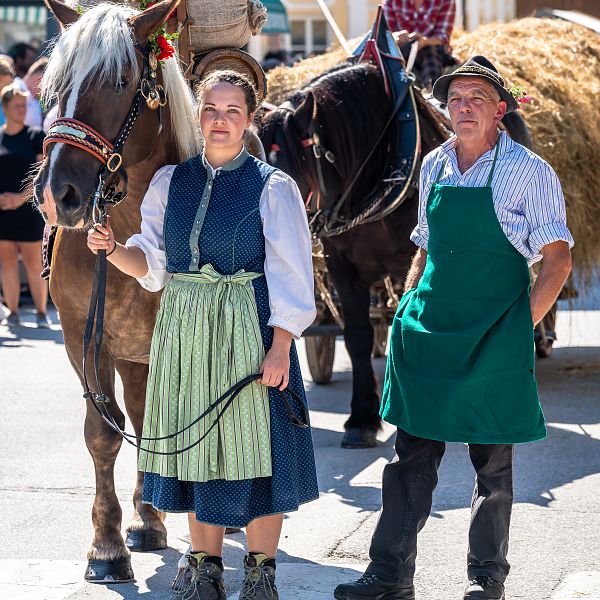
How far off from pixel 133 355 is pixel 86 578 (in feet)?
2.76

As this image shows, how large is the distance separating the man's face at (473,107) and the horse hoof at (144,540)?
6.71ft

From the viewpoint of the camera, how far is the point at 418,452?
13.7 feet

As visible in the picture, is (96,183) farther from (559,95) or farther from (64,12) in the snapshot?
(559,95)

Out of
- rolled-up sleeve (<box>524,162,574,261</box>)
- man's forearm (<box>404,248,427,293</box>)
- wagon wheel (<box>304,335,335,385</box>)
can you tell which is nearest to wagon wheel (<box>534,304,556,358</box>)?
wagon wheel (<box>304,335,335,385</box>)

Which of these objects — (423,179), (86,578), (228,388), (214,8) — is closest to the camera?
(228,388)

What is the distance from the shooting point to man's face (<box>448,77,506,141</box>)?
4.05 metres

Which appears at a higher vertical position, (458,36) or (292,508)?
(458,36)

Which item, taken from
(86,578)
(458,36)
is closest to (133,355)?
(86,578)

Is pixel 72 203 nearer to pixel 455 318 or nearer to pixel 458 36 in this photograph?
pixel 455 318

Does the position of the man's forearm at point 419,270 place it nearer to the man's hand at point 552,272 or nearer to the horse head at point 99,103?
the man's hand at point 552,272

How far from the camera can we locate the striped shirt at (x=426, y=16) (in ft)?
26.8

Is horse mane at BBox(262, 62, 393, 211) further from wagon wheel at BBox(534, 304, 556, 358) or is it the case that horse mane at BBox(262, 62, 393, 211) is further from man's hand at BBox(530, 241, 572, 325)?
man's hand at BBox(530, 241, 572, 325)

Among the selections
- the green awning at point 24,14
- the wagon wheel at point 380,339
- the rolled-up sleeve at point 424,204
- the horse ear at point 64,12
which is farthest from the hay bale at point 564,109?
the green awning at point 24,14

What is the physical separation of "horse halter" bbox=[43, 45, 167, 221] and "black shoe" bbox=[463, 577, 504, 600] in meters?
1.70
